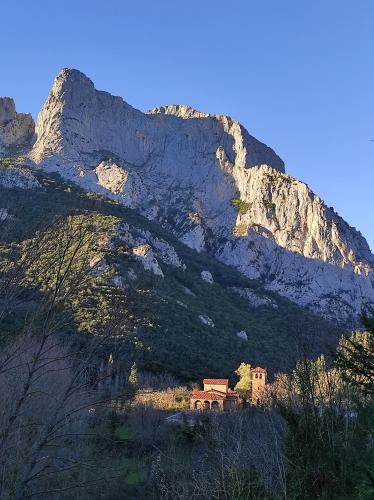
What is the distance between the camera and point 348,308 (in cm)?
11444

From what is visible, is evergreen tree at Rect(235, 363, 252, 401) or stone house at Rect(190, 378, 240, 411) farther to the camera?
evergreen tree at Rect(235, 363, 252, 401)

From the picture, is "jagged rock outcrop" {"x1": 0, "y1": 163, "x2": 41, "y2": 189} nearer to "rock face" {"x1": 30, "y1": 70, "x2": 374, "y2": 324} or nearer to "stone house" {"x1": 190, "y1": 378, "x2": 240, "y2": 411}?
"rock face" {"x1": 30, "y1": 70, "x2": 374, "y2": 324}

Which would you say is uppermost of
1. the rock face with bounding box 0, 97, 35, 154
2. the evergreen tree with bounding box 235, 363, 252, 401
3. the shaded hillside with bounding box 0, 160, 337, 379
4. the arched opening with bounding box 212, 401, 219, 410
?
the rock face with bounding box 0, 97, 35, 154

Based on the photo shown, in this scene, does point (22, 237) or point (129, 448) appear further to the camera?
point (129, 448)

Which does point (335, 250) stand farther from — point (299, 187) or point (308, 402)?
point (308, 402)

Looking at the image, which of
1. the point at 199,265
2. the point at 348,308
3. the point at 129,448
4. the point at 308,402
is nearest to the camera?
the point at 308,402

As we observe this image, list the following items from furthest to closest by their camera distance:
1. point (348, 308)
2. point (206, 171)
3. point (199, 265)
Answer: point (206, 171), point (348, 308), point (199, 265)

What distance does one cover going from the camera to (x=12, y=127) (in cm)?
13738

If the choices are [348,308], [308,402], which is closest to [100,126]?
[348,308]

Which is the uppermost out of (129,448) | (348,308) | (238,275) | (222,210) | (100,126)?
(100,126)

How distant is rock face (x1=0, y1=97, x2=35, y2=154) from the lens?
437 feet

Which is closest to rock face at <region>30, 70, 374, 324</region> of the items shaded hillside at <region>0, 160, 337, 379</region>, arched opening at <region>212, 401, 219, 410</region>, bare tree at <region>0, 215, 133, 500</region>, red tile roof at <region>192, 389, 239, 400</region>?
shaded hillside at <region>0, 160, 337, 379</region>

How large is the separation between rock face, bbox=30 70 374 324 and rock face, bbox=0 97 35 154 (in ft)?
16.7

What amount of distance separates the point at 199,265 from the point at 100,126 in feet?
200
